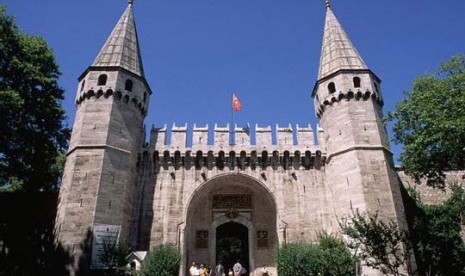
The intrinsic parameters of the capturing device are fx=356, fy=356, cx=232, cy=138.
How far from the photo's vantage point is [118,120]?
17266 mm

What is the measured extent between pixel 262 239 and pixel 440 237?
337 inches

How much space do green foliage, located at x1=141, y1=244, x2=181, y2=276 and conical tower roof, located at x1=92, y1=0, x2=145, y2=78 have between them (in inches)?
376

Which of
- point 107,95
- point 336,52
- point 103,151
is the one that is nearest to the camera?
point 103,151

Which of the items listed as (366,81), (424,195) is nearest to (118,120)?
(366,81)

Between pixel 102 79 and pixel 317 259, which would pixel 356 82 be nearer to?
pixel 317 259

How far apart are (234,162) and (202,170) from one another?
5.52 feet

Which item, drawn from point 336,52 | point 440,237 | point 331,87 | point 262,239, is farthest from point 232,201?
point 440,237

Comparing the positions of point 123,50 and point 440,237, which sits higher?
point 123,50

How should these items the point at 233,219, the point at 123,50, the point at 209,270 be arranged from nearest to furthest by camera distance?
Answer: the point at 209,270
the point at 233,219
the point at 123,50

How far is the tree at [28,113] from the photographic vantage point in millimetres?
16797

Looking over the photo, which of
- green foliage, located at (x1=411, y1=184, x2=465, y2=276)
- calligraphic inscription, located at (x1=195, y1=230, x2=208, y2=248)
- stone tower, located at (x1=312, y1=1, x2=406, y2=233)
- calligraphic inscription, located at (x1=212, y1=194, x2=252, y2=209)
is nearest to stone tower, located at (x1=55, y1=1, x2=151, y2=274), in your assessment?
calligraphic inscription, located at (x1=195, y1=230, x2=208, y2=248)

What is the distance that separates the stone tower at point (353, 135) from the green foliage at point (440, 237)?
2.50m

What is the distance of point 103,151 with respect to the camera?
52.6ft

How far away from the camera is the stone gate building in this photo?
1564 cm
